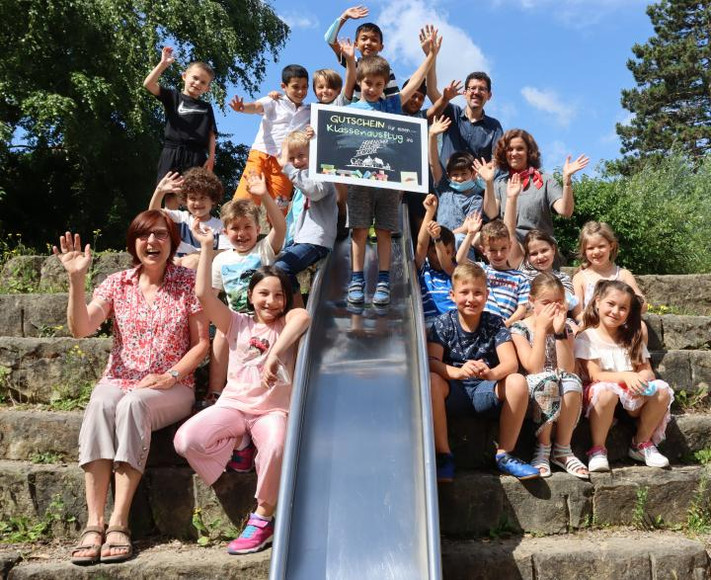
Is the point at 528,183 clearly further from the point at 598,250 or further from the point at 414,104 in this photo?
the point at 414,104

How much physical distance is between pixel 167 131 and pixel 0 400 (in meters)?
3.07

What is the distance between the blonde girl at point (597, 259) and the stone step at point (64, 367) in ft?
2.19

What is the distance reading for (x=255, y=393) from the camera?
404cm

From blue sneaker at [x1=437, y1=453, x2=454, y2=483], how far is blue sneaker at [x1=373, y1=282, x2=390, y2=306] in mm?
1709

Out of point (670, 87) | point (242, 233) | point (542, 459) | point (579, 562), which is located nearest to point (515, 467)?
point (542, 459)

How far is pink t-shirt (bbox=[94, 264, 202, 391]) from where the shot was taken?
414cm

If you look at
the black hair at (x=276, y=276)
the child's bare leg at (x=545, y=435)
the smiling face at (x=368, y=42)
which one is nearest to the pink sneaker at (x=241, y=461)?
the black hair at (x=276, y=276)

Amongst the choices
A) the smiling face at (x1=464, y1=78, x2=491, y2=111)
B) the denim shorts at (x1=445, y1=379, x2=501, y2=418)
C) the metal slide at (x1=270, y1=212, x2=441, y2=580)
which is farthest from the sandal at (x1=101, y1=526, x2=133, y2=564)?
the smiling face at (x1=464, y1=78, x2=491, y2=111)

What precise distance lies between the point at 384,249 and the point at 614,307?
1996 millimetres

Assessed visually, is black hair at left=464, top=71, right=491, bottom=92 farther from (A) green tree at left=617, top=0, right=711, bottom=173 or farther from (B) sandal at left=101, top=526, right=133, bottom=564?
A: (A) green tree at left=617, top=0, right=711, bottom=173

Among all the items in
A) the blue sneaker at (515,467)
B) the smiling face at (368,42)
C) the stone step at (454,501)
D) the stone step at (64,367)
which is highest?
the smiling face at (368,42)

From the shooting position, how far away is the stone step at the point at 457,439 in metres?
4.23

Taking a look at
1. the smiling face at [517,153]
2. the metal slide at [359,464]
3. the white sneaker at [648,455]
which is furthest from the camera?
the smiling face at [517,153]

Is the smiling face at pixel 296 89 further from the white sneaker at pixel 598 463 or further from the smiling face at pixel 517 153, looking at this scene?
the white sneaker at pixel 598 463
